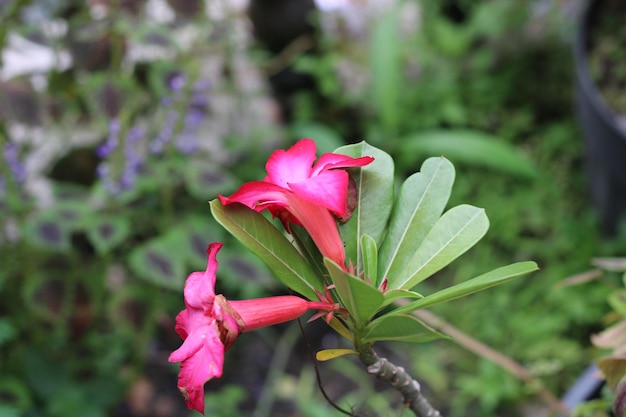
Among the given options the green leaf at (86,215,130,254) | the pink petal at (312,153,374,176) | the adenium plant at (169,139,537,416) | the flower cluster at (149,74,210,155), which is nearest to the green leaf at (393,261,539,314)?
the adenium plant at (169,139,537,416)

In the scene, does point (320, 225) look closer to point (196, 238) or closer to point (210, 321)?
point (210, 321)

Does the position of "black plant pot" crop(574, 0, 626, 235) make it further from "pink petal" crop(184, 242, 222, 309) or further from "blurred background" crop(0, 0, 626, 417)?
"pink petal" crop(184, 242, 222, 309)

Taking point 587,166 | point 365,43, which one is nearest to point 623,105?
point 587,166

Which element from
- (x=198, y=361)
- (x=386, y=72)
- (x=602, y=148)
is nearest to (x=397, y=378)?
(x=198, y=361)

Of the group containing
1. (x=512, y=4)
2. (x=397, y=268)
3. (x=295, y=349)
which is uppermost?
(x=397, y=268)

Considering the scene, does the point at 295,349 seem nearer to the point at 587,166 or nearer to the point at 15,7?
the point at 587,166
